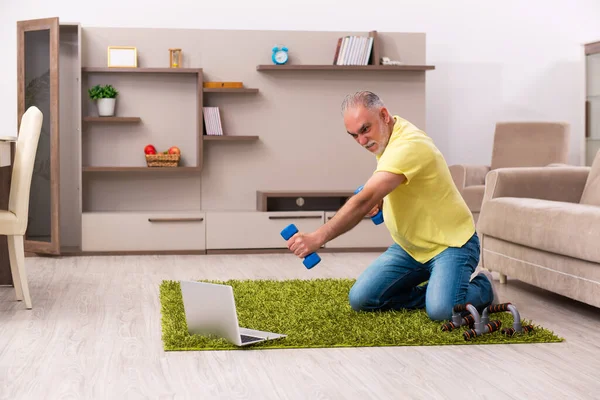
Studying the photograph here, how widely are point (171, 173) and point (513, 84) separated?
3.00 meters

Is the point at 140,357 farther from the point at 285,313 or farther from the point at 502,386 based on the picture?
the point at 502,386

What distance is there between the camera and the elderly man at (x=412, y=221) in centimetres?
298

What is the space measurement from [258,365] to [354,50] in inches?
149

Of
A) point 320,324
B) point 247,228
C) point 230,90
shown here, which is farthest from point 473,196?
point 320,324

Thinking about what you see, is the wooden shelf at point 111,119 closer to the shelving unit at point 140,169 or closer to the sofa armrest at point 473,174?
the shelving unit at point 140,169

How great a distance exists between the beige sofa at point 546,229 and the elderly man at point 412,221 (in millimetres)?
374

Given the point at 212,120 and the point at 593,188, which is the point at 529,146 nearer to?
the point at 593,188

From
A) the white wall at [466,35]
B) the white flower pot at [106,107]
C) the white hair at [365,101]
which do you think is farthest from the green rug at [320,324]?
the white wall at [466,35]

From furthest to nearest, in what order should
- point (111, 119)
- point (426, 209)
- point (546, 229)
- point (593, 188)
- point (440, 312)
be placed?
point (111, 119), point (593, 188), point (546, 229), point (426, 209), point (440, 312)

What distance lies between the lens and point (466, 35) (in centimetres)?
681

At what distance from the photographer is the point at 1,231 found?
3.61 m

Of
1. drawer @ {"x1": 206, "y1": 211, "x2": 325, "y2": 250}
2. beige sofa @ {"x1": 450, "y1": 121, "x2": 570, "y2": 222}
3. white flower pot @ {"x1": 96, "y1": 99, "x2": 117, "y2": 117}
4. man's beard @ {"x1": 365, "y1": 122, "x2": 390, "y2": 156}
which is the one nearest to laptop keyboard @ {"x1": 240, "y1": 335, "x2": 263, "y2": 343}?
man's beard @ {"x1": 365, "y1": 122, "x2": 390, "y2": 156}

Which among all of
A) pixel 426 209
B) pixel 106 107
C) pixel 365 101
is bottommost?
pixel 426 209

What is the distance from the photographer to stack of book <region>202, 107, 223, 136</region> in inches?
230
